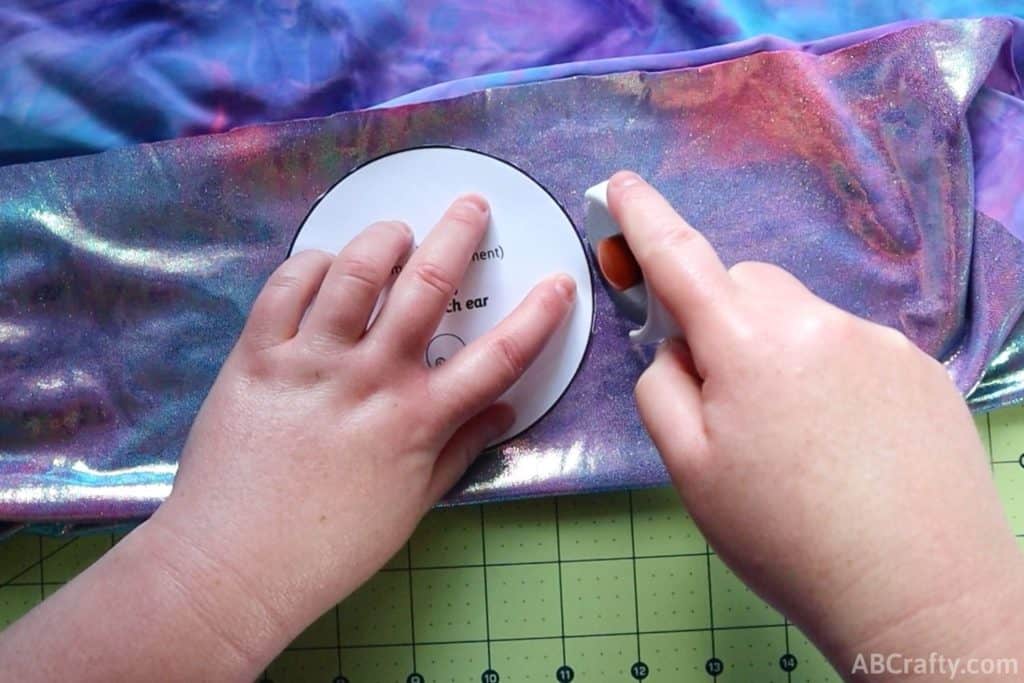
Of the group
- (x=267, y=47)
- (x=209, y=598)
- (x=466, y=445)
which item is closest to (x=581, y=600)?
(x=466, y=445)

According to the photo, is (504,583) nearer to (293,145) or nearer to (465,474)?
(465,474)

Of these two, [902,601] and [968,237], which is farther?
[968,237]

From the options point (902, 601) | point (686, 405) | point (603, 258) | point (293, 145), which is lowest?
point (902, 601)

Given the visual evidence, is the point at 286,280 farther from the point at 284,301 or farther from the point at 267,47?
the point at 267,47

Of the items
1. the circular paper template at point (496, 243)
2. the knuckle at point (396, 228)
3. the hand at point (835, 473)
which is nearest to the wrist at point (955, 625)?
the hand at point (835, 473)

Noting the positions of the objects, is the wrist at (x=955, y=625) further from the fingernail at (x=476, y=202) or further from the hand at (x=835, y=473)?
the fingernail at (x=476, y=202)

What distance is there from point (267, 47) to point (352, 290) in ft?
0.69

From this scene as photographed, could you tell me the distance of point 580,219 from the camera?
596mm

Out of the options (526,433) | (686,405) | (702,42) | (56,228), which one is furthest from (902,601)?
(56,228)

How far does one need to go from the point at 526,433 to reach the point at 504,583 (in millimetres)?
118

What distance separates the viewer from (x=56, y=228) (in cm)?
62

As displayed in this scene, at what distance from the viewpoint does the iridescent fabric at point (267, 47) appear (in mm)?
623

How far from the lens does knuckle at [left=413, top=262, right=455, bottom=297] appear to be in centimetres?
55

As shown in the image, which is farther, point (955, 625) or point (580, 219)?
point (580, 219)
